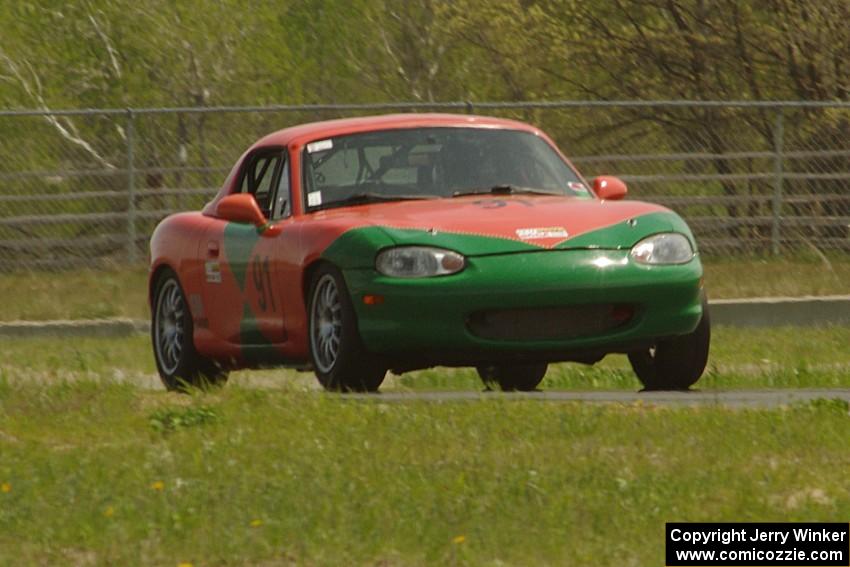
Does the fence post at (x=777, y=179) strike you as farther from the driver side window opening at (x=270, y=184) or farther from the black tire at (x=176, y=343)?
the black tire at (x=176, y=343)

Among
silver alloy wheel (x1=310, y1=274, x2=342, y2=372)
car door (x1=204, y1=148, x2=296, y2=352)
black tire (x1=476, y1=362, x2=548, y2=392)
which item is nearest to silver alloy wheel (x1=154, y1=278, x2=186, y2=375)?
car door (x1=204, y1=148, x2=296, y2=352)

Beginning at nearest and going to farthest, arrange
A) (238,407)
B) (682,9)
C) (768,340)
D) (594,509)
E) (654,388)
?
(594,509) → (238,407) → (654,388) → (768,340) → (682,9)

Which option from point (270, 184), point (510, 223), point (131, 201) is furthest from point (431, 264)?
point (131, 201)

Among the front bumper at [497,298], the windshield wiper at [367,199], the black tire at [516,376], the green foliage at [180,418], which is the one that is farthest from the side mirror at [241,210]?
the green foliage at [180,418]

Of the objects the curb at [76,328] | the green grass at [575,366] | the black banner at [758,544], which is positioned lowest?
the curb at [76,328]

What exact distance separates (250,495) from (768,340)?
10.7 meters

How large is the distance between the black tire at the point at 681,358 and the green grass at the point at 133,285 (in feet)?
28.9

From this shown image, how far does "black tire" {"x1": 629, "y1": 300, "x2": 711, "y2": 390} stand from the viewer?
444 inches

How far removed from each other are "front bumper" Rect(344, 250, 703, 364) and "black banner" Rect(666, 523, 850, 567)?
154 inches

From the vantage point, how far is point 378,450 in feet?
27.1

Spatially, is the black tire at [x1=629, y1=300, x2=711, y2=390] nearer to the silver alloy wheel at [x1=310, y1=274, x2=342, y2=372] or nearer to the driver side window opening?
the silver alloy wheel at [x1=310, y1=274, x2=342, y2=372]

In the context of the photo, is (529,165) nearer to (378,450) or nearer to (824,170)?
(378,450)

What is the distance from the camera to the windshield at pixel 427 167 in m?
11.7

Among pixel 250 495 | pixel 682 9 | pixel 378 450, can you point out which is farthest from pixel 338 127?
pixel 682 9
